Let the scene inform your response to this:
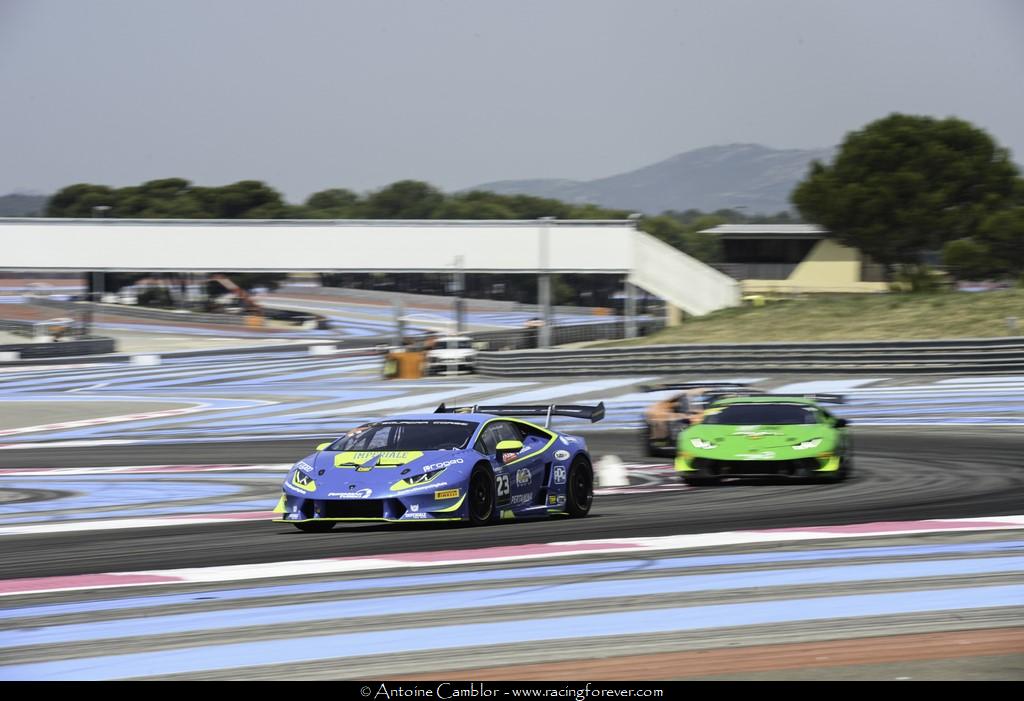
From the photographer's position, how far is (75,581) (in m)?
8.48

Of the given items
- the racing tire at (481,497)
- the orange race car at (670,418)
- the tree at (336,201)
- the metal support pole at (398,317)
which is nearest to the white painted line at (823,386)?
the orange race car at (670,418)

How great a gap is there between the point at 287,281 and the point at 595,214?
97129 millimetres

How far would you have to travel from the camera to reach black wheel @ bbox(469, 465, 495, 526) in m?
11.1

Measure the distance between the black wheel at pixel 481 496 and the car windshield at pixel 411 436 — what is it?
323 millimetres

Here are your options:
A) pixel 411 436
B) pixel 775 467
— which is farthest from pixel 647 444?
pixel 411 436

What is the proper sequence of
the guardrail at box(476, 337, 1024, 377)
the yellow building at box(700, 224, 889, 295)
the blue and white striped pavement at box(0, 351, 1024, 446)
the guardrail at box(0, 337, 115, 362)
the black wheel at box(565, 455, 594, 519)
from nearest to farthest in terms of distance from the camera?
the black wheel at box(565, 455, 594, 519) < the blue and white striped pavement at box(0, 351, 1024, 446) < the guardrail at box(476, 337, 1024, 377) < the guardrail at box(0, 337, 115, 362) < the yellow building at box(700, 224, 889, 295)

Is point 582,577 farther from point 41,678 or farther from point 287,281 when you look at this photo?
point 287,281

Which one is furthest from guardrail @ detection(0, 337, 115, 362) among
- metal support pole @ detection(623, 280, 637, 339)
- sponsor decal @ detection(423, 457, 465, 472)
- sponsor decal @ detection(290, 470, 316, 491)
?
sponsor decal @ detection(423, 457, 465, 472)

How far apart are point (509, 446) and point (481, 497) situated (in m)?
0.61

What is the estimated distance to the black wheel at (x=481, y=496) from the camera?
11117mm

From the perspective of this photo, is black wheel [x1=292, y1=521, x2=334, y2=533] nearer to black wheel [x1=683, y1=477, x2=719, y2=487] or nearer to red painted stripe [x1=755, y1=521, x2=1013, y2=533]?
red painted stripe [x1=755, y1=521, x2=1013, y2=533]

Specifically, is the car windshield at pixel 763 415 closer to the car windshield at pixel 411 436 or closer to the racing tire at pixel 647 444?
the racing tire at pixel 647 444

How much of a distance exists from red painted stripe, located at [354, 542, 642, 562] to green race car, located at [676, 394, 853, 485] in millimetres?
6033
